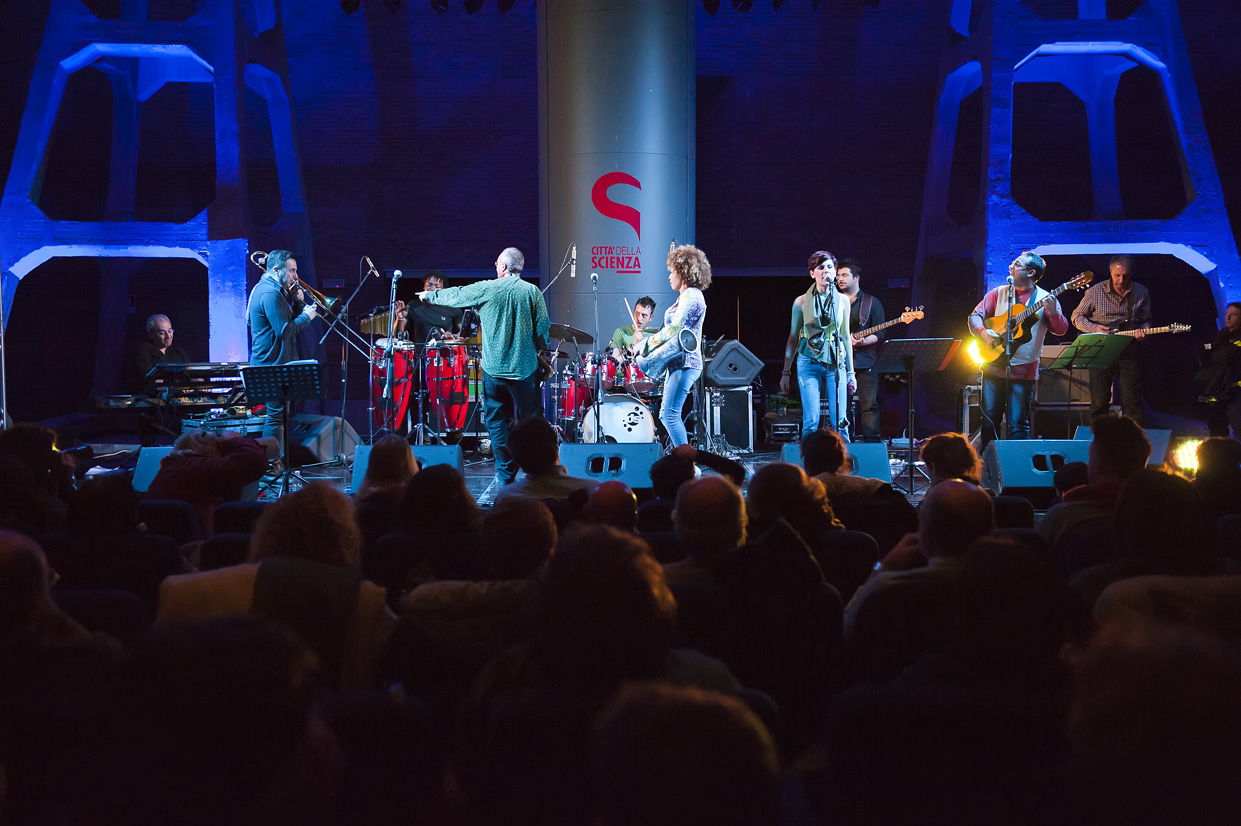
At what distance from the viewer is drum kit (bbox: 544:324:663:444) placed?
963 cm

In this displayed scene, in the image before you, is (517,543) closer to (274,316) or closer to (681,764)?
(681,764)

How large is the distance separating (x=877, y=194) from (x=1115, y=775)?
14304 mm

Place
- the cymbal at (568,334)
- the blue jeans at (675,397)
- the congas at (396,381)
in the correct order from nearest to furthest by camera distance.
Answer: the blue jeans at (675,397), the cymbal at (568,334), the congas at (396,381)

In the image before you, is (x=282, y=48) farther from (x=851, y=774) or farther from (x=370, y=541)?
(x=851, y=774)

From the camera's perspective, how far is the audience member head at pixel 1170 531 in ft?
9.17

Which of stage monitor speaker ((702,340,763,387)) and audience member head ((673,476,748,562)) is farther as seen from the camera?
stage monitor speaker ((702,340,763,387))

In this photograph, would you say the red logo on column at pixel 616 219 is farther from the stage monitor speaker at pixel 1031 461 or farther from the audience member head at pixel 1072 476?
the audience member head at pixel 1072 476

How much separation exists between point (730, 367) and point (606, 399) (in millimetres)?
1985

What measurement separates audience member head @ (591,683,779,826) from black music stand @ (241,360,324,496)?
6488 millimetres

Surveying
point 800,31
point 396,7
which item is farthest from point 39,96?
point 800,31

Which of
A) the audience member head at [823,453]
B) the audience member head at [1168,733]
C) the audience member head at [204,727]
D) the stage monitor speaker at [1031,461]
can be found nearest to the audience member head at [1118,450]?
the audience member head at [823,453]

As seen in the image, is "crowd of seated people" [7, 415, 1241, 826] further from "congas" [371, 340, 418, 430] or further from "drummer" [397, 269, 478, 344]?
"drummer" [397, 269, 478, 344]

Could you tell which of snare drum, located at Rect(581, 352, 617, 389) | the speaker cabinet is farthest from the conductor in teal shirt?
the speaker cabinet

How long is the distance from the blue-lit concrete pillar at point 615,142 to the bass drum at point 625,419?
1387mm
